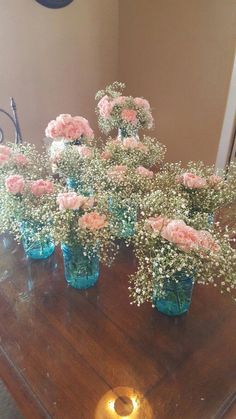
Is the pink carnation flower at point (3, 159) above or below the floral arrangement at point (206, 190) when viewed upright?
above

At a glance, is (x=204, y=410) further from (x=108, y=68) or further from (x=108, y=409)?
(x=108, y=68)

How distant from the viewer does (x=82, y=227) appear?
900 millimetres

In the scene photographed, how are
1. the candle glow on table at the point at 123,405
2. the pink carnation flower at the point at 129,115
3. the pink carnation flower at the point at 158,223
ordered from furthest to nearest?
1. the pink carnation flower at the point at 129,115
2. the pink carnation flower at the point at 158,223
3. the candle glow on table at the point at 123,405

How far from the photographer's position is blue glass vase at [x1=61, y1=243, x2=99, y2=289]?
38.5 inches

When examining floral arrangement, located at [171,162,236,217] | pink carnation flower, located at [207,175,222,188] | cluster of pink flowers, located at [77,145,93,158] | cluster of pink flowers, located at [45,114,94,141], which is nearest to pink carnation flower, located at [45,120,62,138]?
cluster of pink flowers, located at [45,114,94,141]

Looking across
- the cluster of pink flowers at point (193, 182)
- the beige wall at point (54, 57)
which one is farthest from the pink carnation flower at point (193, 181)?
the beige wall at point (54, 57)

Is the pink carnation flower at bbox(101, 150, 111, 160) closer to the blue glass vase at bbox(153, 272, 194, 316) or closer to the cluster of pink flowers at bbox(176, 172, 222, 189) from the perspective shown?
the cluster of pink flowers at bbox(176, 172, 222, 189)

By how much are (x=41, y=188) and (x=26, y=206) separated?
84 mm

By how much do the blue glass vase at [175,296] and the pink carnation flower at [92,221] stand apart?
0.83 feet

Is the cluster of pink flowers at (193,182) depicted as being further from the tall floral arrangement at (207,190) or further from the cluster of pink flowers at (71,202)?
the cluster of pink flowers at (71,202)

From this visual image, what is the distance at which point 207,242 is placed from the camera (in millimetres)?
812

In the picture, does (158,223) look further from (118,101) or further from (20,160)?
(118,101)

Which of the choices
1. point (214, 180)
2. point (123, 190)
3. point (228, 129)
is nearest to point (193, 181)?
point (214, 180)

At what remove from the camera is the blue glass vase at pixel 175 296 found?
0.87 metres
